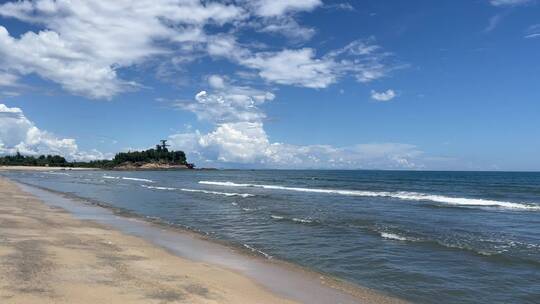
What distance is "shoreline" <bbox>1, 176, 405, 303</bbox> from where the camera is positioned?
951 centimetres

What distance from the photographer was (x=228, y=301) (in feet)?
27.5

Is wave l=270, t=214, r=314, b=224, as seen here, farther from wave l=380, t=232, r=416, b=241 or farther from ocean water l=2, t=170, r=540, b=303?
wave l=380, t=232, r=416, b=241

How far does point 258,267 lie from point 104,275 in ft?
13.0

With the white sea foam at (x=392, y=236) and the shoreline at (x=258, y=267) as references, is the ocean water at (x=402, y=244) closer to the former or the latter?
the white sea foam at (x=392, y=236)

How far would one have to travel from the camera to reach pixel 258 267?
11.9m

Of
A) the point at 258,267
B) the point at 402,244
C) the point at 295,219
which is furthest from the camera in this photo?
the point at 295,219

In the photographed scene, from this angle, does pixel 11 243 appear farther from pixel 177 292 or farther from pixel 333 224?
pixel 333 224

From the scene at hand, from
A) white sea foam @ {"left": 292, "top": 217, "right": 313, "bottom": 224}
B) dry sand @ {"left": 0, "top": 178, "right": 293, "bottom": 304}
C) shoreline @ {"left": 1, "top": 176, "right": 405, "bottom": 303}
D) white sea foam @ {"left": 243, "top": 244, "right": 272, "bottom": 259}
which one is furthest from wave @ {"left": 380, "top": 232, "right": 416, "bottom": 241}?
dry sand @ {"left": 0, "top": 178, "right": 293, "bottom": 304}

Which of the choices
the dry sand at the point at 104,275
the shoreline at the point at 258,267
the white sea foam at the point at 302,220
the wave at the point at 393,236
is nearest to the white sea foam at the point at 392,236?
the wave at the point at 393,236

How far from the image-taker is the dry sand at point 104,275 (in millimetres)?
7930

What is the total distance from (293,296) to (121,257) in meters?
4.82

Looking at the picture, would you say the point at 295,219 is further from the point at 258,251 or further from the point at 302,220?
the point at 258,251

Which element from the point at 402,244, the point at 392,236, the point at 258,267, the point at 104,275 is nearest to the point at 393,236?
the point at 392,236

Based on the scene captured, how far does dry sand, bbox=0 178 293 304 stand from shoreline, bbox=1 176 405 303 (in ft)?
1.50
